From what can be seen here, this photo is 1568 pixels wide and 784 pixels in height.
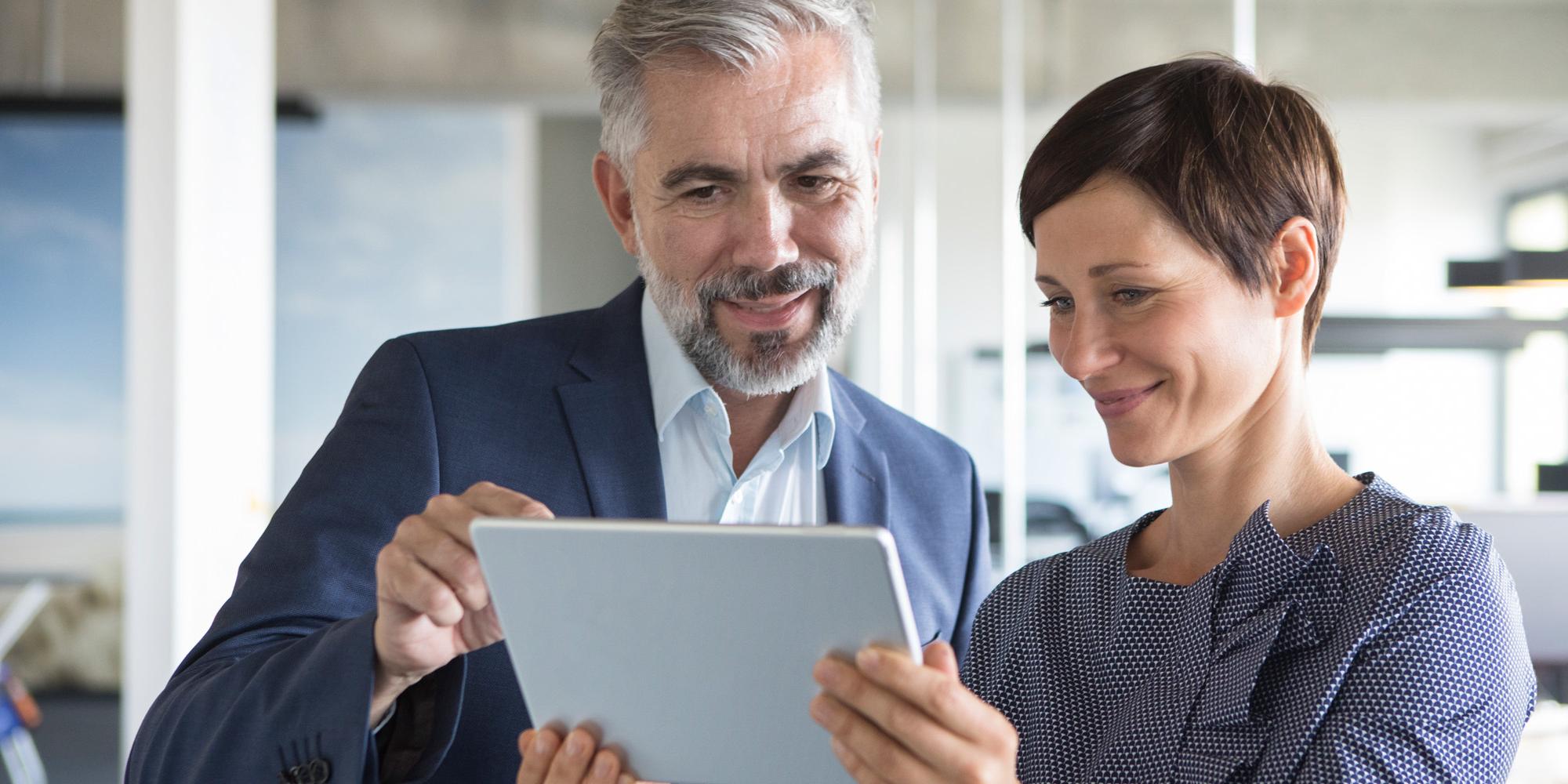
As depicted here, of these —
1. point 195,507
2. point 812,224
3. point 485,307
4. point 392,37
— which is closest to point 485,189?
point 485,307

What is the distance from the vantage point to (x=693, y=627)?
976 millimetres

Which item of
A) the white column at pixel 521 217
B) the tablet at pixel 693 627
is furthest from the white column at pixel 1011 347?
the tablet at pixel 693 627

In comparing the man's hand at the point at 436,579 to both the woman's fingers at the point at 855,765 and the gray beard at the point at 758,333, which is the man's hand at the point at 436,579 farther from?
the gray beard at the point at 758,333

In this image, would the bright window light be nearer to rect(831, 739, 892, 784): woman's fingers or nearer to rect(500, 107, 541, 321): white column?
rect(500, 107, 541, 321): white column

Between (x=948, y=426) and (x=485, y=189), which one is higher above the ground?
(x=485, y=189)

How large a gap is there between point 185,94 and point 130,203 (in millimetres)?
242

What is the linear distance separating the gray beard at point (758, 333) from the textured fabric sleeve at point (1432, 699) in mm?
705

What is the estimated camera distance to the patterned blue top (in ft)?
3.23

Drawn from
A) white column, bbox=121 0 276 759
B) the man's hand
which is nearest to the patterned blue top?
the man's hand

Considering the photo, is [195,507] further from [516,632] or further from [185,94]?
[516,632]

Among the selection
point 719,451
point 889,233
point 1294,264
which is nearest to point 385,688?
point 719,451

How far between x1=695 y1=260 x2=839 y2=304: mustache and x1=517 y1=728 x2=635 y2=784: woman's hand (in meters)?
0.58

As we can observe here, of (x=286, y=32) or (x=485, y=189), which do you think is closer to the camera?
(x=286, y=32)

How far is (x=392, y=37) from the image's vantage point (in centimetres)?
540
